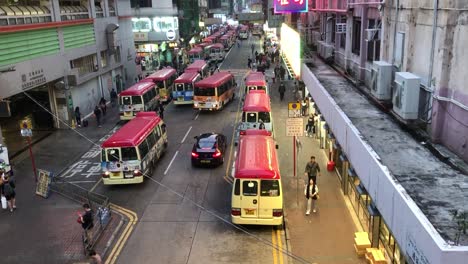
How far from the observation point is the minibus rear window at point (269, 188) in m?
15.0

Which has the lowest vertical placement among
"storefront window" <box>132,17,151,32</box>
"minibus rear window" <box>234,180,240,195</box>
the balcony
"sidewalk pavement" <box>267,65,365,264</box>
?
"sidewalk pavement" <box>267,65,365,264</box>

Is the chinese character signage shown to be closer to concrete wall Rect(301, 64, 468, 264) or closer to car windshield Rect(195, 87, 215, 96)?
car windshield Rect(195, 87, 215, 96)

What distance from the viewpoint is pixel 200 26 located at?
303 feet

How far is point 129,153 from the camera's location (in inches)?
756

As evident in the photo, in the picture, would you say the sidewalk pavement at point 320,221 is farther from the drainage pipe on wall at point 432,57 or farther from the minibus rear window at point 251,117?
the drainage pipe on wall at point 432,57

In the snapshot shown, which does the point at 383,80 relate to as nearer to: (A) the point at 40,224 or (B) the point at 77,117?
(A) the point at 40,224

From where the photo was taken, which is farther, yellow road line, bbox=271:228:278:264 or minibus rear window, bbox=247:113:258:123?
minibus rear window, bbox=247:113:258:123

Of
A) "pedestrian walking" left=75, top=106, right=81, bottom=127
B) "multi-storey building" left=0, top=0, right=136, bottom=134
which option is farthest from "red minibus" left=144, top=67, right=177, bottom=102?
"pedestrian walking" left=75, top=106, right=81, bottom=127

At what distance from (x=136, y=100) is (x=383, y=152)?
22.9m

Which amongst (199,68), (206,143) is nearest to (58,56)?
(206,143)

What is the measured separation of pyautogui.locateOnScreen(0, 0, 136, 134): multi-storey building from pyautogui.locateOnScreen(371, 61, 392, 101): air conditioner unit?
16.5 meters

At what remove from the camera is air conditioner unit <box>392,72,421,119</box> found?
1322 centimetres

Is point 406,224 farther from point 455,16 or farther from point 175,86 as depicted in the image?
point 175,86

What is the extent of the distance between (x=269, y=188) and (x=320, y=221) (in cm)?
251
